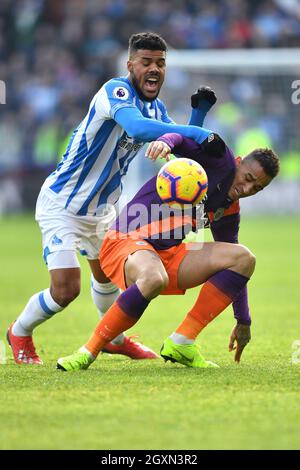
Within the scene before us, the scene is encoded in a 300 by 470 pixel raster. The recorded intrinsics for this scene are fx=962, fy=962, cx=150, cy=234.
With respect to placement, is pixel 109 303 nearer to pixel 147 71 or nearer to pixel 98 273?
pixel 98 273

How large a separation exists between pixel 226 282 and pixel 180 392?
1204mm

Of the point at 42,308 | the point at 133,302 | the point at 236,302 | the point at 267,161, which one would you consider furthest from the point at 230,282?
the point at 42,308

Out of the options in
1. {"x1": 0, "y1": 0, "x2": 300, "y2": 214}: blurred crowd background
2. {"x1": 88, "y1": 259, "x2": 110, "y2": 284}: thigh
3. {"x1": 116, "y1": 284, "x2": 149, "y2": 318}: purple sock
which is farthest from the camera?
{"x1": 0, "y1": 0, "x2": 300, "y2": 214}: blurred crowd background

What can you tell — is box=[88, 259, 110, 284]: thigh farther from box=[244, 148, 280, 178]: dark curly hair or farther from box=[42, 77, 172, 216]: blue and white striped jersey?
box=[244, 148, 280, 178]: dark curly hair

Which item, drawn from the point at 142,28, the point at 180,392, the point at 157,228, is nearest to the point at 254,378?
the point at 180,392

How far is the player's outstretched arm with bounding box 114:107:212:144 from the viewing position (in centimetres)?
634

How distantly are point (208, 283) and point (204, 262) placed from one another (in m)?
0.15

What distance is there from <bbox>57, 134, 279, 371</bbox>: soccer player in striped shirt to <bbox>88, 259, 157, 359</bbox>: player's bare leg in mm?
759

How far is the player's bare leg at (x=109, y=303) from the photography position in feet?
24.2

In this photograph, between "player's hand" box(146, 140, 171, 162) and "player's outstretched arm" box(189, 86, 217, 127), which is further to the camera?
"player's outstretched arm" box(189, 86, 217, 127)

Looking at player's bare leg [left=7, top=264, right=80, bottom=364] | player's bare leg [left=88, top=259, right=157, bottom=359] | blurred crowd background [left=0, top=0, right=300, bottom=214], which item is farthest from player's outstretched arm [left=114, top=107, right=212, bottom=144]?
blurred crowd background [left=0, top=0, right=300, bottom=214]

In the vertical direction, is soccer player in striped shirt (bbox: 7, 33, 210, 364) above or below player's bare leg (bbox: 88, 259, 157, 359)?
above

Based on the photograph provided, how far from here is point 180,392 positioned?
5.53 m

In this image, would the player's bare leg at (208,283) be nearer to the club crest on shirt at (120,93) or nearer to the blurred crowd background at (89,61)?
the club crest on shirt at (120,93)
